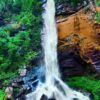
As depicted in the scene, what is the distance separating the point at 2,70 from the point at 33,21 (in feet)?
6.00

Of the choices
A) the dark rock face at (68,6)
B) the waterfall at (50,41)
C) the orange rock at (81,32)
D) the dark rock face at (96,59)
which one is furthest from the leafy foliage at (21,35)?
the dark rock face at (96,59)

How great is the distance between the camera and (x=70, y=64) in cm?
1075

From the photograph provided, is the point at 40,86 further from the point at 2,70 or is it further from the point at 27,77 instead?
the point at 2,70

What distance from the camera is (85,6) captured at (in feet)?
37.1

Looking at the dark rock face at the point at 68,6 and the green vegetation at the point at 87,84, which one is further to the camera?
the dark rock face at the point at 68,6

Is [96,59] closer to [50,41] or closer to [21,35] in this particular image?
[50,41]

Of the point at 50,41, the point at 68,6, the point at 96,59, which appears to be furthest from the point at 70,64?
the point at 68,6

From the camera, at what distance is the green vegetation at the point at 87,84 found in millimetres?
10047

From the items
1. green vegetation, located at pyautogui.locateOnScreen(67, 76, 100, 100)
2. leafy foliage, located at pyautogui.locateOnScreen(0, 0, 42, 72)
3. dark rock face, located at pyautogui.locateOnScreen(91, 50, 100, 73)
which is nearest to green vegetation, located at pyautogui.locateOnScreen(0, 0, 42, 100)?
leafy foliage, located at pyautogui.locateOnScreen(0, 0, 42, 72)

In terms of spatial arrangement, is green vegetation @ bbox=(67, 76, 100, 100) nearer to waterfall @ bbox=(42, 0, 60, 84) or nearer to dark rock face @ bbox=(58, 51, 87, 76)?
dark rock face @ bbox=(58, 51, 87, 76)

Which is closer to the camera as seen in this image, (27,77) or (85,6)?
(27,77)

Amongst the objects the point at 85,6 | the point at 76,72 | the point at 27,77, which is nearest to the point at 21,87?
the point at 27,77

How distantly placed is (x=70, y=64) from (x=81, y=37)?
885 mm

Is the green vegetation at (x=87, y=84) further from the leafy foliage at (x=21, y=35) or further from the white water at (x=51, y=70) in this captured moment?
the leafy foliage at (x=21, y=35)
